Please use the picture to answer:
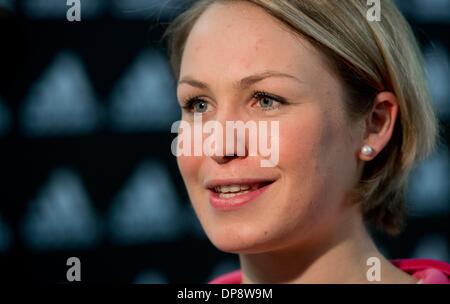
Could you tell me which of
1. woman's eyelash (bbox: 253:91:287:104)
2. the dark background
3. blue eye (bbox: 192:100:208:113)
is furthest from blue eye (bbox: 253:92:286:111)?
the dark background

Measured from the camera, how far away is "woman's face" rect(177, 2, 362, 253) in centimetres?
143

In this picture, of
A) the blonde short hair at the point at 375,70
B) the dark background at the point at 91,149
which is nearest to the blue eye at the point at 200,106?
the blonde short hair at the point at 375,70

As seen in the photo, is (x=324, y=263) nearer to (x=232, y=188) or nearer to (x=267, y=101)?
(x=232, y=188)

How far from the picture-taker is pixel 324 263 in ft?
5.07

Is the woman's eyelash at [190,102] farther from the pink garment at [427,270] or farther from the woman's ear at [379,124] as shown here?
the pink garment at [427,270]

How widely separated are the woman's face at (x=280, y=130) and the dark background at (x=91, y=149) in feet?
3.48

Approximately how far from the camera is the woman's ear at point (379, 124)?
5.06ft

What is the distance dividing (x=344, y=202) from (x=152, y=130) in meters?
1.19

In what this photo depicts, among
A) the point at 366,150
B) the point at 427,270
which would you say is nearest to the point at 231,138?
the point at 366,150

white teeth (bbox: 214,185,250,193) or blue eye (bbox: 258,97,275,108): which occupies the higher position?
blue eye (bbox: 258,97,275,108)

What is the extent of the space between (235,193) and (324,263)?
0.26m

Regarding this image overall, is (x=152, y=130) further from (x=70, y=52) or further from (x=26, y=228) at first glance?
(x=26, y=228)

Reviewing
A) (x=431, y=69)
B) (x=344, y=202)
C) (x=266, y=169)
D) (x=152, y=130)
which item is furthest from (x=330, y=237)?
(x=431, y=69)

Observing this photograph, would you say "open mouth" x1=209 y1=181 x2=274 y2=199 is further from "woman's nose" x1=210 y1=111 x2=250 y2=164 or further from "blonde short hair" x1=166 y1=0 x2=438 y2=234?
"blonde short hair" x1=166 y1=0 x2=438 y2=234
